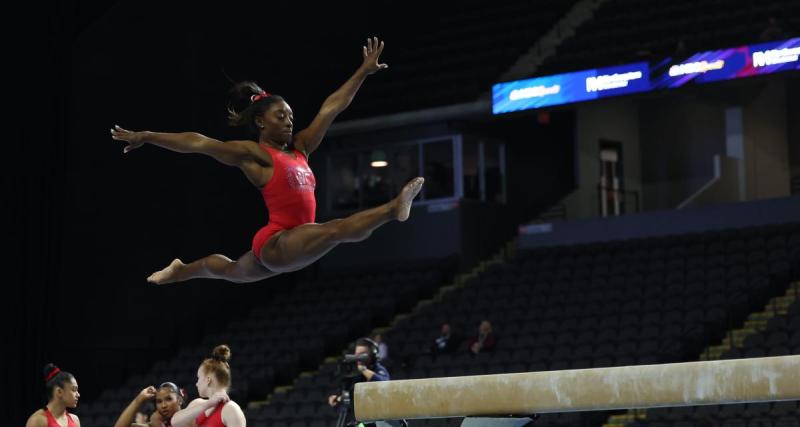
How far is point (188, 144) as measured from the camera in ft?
21.1

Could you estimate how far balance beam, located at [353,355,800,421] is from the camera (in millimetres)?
5074

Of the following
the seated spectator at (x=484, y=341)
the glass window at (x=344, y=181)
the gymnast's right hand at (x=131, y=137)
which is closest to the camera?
the gymnast's right hand at (x=131, y=137)

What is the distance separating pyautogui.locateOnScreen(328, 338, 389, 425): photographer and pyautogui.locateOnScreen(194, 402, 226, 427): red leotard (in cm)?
296

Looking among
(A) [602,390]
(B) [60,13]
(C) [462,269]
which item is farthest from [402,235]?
(A) [602,390]

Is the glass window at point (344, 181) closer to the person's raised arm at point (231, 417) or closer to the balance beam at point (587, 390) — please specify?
the person's raised arm at point (231, 417)

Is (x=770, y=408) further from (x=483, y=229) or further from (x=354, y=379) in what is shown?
(x=483, y=229)

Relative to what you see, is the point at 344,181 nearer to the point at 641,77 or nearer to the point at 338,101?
the point at 641,77

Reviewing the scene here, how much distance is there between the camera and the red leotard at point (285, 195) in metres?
6.69

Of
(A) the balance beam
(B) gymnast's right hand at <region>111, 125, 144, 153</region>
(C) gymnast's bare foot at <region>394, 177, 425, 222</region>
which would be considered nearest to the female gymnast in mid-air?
(B) gymnast's right hand at <region>111, 125, 144, 153</region>

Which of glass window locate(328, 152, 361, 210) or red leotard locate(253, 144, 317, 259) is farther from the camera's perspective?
glass window locate(328, 152, 361, 210)

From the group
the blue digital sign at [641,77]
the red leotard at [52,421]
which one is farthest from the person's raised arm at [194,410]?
the blue digital sign at [641,77]

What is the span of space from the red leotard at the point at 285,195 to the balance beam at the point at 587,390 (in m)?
1.16

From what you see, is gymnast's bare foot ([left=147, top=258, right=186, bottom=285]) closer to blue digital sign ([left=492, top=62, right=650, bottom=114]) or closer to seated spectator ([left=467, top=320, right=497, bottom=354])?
seated spectator ([left=467, top=320, right=497, bottom=354])

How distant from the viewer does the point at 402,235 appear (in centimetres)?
1933
